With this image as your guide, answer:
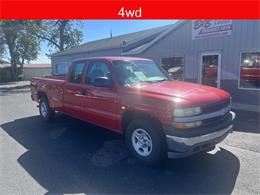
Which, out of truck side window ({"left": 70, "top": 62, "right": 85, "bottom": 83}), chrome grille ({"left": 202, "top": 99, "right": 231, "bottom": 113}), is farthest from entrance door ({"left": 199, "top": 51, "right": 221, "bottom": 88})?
truck side window ({"left": 70, "top": 62, "right": 85, "bottom": 83})

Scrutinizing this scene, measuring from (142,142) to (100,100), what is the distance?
1.33 meters

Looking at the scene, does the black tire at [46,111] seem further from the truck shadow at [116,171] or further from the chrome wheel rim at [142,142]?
the chrome wheel rim at [142,142]

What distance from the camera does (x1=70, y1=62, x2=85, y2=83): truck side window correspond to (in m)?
5.88

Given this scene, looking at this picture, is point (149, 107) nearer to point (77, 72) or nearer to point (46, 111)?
point (77, 72)

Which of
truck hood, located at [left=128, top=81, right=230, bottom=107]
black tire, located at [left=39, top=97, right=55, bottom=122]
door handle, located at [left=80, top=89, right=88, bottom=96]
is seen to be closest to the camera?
truck hood, located at [left=128, top=81, right=230, bottom=107]

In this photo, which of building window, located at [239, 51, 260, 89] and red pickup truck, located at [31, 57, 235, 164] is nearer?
red pickup truck, located at [31, 57, 235, 164]

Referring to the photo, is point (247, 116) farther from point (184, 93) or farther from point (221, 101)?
point (184, 93)

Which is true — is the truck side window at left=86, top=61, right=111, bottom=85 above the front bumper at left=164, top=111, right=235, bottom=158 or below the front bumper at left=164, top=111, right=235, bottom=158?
above

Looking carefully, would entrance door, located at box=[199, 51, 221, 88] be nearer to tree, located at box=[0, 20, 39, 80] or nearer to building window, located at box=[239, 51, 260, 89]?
building window, located at box=[239, 51, 260, 89]

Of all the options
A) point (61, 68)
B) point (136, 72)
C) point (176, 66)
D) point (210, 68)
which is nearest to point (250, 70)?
point (210, 68)

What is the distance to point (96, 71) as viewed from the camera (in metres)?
5.45

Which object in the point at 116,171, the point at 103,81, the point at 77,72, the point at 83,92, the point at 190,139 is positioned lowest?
the point at 116,171

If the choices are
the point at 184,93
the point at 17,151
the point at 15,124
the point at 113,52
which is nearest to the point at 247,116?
the point at 184,93

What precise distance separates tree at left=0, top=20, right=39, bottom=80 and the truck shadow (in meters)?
29.1
